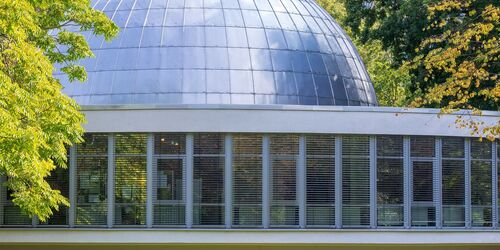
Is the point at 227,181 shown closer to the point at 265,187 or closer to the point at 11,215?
the point at 265,187

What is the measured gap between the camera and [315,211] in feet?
98.7

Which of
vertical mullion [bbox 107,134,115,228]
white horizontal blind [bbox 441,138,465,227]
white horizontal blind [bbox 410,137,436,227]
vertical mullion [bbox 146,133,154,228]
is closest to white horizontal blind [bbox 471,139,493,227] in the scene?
white horizontal blind [bbox 441,138,465,227]

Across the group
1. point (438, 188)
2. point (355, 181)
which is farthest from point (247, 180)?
point (438, 188)

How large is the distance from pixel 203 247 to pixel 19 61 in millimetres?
9366

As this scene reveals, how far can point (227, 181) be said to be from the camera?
29.7m

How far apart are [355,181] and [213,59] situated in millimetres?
7789

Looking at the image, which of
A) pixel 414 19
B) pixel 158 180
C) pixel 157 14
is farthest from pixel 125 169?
pixel 414 19

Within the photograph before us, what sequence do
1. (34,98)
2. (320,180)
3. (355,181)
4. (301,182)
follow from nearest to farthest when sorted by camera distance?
(34,98) < (301,182) < (320,180) < (355,181)

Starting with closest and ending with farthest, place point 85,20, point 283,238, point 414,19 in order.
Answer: point 85,20
point 283,238
point 414,19

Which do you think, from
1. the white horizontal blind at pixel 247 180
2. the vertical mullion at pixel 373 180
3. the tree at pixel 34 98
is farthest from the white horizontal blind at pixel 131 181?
the vertical mullion at pixel 373 180

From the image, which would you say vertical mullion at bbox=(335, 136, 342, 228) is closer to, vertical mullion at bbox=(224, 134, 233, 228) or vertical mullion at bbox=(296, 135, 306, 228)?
vertical mullion at bbox=(296, 135, 306, 228)

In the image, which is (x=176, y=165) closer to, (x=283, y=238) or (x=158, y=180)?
(x=158, y=180)

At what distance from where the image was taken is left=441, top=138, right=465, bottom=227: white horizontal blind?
3091cm

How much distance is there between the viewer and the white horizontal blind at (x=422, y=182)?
30688mm
